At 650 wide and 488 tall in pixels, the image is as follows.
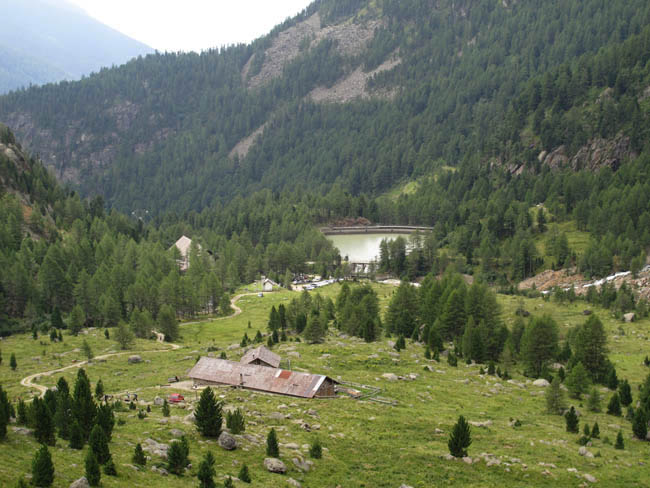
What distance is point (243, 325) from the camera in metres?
116

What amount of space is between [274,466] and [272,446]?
6.76ft

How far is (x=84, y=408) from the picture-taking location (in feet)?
152

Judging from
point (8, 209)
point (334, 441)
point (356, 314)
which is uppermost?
point (8, 209)

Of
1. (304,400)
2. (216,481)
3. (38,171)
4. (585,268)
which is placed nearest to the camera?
(216,481)

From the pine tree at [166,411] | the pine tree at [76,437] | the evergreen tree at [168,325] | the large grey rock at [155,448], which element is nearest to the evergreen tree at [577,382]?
the pine tree at [166,411]

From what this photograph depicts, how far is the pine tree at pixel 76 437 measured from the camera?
143ft

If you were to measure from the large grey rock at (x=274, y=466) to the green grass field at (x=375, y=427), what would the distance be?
570mm

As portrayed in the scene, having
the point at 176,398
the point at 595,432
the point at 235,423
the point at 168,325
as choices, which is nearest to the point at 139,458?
the point at 235,423

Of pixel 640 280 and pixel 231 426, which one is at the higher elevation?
pixel 640 280

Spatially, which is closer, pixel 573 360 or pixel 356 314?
pixel 573 360

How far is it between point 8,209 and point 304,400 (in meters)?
123

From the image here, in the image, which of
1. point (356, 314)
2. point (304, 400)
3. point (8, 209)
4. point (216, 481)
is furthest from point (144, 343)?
point (8, 209)

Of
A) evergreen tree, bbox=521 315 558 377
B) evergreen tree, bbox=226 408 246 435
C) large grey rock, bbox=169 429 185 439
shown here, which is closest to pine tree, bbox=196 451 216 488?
large grey rock, bbox=169 429 185 439

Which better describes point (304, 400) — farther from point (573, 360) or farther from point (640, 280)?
point (640, 280)
